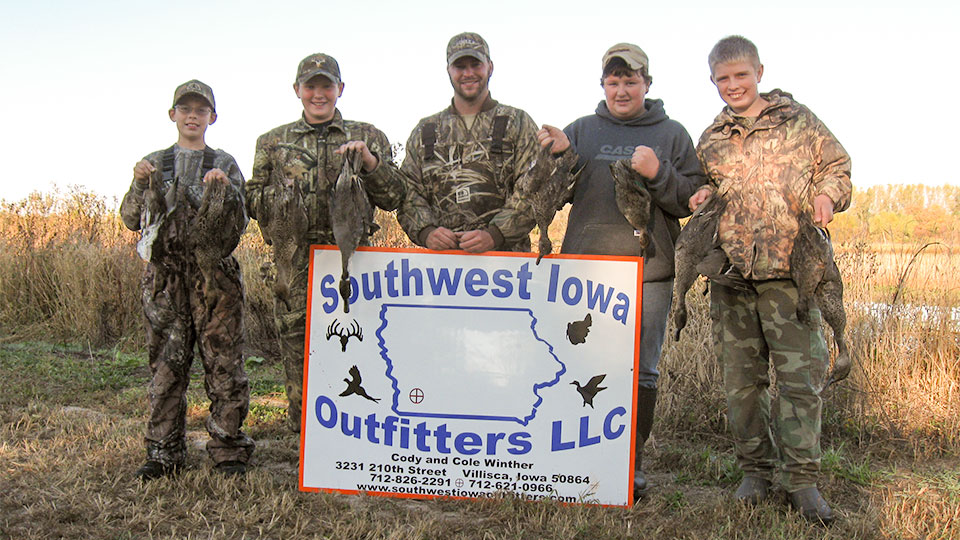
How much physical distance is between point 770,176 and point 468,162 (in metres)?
1.70

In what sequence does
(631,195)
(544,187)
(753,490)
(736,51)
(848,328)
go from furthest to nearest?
(848,328), (753,490), (544,187), (631,195), (736,51)

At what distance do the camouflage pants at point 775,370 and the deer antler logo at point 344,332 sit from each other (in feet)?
6.87

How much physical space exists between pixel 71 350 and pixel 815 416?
836 cm

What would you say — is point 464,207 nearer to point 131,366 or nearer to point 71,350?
point 131,366

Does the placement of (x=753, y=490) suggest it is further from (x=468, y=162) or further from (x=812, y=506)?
(x=468, y=162)

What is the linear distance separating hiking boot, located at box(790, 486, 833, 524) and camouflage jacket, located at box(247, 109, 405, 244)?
9.31ft

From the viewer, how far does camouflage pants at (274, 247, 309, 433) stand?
4.59 meters

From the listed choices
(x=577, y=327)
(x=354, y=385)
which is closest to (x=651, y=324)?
(x=577, y=327)

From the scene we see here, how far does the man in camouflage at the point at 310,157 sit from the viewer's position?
Answer: 4.47 meters

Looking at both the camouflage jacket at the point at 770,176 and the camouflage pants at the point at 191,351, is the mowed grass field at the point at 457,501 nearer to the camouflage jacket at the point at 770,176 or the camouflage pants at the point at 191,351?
the camouflage pants at the point at 191,351

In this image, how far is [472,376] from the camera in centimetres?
432

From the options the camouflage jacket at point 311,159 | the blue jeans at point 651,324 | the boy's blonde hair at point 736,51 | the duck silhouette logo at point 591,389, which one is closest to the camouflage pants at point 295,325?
the camouflage jacket at point 311,159

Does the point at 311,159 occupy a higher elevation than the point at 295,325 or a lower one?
higher

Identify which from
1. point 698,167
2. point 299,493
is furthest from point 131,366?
point 698,167
